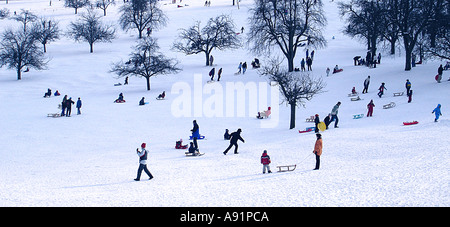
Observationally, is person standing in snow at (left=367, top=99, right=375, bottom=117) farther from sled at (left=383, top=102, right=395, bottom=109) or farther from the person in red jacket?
the person in red jacket

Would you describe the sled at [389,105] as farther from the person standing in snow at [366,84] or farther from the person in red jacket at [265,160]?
the person in red jacket at [265,160]

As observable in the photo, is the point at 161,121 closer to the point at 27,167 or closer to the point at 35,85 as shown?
the point at 27,167

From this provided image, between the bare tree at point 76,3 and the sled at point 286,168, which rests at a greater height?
the bare tree at point 76,3

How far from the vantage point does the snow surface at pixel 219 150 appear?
34.8ft

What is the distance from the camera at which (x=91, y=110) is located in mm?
30906

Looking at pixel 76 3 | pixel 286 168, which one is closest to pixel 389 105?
pixel 286 168

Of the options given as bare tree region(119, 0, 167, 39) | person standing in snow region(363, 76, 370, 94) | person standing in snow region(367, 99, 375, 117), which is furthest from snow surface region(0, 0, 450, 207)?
bare tree region(119, 0, 167, 39)

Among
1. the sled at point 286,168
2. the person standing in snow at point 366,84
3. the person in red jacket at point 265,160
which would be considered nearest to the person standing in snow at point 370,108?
the person standing in snow at point 366,84

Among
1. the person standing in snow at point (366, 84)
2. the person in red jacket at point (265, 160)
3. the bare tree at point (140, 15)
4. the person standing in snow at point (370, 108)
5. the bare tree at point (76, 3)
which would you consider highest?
the bare tree at point (76, 3)

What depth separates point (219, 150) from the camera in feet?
62.9

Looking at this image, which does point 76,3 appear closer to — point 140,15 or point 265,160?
point 140,15

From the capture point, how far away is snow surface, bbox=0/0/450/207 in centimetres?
1060

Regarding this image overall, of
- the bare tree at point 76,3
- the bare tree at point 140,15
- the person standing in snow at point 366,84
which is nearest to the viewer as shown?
the person standing in snow at point 366,84

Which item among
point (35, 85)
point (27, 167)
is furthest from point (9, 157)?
point (35, 85)
